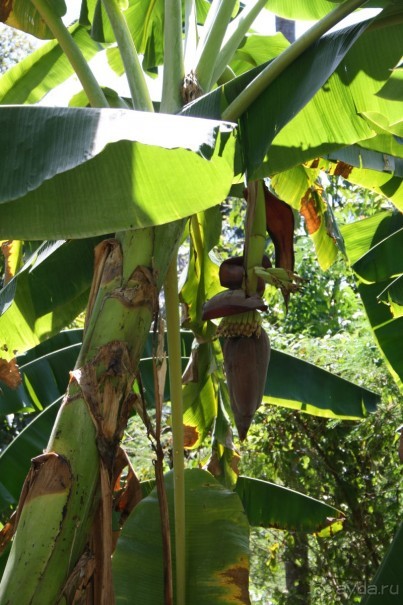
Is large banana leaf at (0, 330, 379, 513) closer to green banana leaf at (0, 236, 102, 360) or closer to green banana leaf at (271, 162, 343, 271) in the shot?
green banana leaf at (271, 162, 343, 271)

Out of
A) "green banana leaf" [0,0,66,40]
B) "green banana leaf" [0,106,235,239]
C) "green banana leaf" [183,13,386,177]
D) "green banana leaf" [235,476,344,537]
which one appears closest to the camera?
"green banana leaf" [0,106,235,239]

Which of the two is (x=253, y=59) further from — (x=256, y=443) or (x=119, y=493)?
(x=256, y=443)

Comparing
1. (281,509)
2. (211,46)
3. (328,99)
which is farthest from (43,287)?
(281,509)

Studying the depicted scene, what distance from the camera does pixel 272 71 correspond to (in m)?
1.28

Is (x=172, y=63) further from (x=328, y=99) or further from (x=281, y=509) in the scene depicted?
(x=281, y=509)

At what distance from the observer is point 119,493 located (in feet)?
5.29

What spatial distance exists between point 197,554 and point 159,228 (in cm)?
66

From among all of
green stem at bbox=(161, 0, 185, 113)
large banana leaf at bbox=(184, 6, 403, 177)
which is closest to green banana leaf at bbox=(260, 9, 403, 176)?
large banana leaf at bbox=(184, 6, 403, 177)

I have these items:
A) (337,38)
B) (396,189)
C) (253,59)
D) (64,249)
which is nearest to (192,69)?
(337,38)

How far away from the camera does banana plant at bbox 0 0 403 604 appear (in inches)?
38.8

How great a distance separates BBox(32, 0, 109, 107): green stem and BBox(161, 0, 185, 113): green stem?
0.13 meters

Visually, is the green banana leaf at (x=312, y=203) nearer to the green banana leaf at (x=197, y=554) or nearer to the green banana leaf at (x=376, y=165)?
the green banana leaf at (x=376, y=165)

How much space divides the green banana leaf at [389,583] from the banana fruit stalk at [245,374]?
14.7 inches

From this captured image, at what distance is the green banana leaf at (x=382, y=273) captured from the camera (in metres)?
2.15
